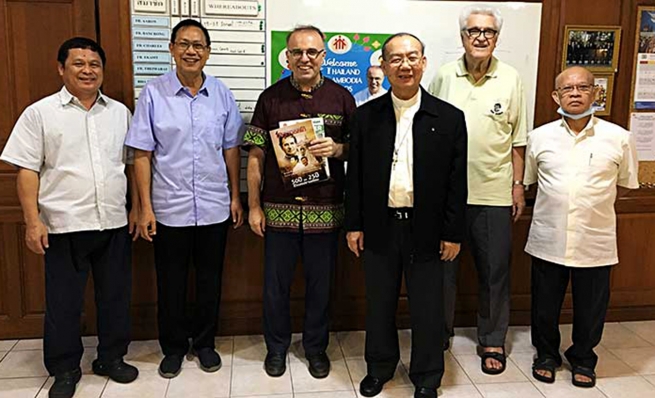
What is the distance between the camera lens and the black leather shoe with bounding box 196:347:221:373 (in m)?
2.83

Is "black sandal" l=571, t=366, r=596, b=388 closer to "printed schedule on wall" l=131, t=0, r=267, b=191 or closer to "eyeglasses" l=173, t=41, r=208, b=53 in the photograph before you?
"printed schedule on wall" l=131, t=0, r=267, b=191

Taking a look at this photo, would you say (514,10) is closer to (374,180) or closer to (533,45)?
(533,45)

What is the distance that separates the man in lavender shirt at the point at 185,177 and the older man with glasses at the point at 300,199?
0.47 ft

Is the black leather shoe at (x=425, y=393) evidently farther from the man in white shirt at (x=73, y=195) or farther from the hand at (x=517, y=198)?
the man in white shirt at (x=73, y=195)

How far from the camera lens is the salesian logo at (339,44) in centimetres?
303

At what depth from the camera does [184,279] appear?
9.18ft

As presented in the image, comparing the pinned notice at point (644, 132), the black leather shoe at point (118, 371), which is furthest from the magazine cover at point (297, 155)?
the pinned notice at point (644, 132)

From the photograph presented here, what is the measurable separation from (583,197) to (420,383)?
1.12m

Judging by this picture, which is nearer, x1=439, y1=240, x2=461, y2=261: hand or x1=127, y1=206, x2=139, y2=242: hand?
x1=439, y1=240, x2=461, y2=261: hand

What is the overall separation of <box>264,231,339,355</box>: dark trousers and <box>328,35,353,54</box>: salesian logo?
0.99 m

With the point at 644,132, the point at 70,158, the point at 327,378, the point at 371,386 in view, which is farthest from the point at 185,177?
the point at 644,132

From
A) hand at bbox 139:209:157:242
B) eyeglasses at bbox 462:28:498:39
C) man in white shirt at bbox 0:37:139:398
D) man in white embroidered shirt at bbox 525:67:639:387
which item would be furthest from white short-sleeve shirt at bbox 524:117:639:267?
man in white shirt at bbox 0:37:139:398

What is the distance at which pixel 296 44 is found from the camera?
2525 millimetres

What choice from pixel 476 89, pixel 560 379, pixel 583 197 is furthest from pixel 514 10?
pixel 560 379
